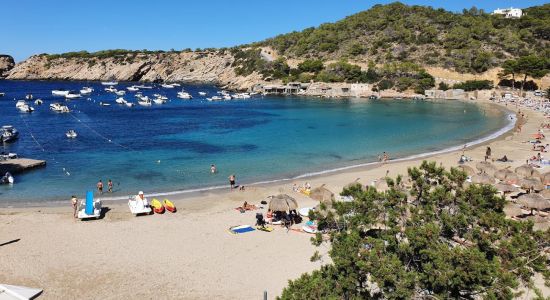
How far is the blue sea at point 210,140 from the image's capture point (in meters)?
31.1

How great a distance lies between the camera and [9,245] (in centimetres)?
1852

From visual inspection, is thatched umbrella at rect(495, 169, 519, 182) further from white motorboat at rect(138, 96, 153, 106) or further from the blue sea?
white motorboat at rect(138, 96, 153, 106)

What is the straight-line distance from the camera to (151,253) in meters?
17.9

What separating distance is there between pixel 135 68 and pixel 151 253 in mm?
163448

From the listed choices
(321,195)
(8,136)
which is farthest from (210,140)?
(321,195)

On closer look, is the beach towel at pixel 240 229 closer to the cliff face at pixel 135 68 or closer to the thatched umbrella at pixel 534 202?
the thatched umbrella at pixel 534 202

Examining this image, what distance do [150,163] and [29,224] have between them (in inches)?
591

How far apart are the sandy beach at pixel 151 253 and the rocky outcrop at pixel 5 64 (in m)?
194

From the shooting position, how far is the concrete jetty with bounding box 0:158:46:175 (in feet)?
104

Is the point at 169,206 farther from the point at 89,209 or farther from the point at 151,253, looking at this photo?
the point at 151,253

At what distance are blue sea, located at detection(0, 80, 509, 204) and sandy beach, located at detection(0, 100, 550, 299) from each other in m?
5.41

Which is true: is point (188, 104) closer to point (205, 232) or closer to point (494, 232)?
point (205, 232)

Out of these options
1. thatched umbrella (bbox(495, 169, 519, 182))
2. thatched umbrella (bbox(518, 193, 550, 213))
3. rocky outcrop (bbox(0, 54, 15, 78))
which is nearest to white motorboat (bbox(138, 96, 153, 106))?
thatched umbrella (bbox(495, 169, 519, 182))

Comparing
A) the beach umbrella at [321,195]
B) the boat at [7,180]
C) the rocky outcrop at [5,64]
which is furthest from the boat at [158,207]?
the rocky outcrop at [5,64]
